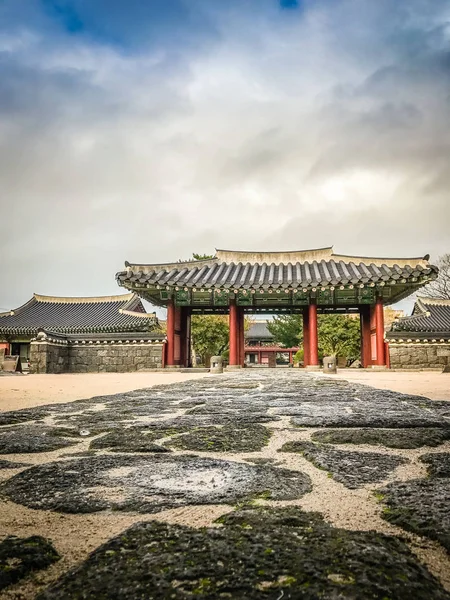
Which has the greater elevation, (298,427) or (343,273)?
(343,273)

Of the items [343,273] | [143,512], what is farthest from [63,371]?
[143,512]

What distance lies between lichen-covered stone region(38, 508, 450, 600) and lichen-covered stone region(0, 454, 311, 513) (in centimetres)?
23

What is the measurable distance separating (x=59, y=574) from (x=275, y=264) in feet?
61.0

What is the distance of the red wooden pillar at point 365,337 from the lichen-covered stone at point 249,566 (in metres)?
15.6

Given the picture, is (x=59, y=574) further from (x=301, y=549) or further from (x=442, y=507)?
(x=442, y=507)

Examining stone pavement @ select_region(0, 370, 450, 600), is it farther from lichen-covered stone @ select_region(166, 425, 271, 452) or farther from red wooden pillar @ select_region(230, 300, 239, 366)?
red wooden pillar @ select_region(230, 300, 239, 366)

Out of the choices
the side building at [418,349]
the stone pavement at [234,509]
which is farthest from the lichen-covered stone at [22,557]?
the side building at [418,349]

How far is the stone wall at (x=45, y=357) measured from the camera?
13906 mm

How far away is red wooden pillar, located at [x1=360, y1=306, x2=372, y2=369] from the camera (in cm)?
1577

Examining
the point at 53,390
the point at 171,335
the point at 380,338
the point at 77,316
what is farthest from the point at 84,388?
the point at 77,316

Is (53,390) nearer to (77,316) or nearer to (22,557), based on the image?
(22,557)

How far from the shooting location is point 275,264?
1914 cm

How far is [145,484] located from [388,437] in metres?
1.35

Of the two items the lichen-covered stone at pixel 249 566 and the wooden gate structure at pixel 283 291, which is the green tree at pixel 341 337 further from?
the lichen-covered stone at pixel 249 566
